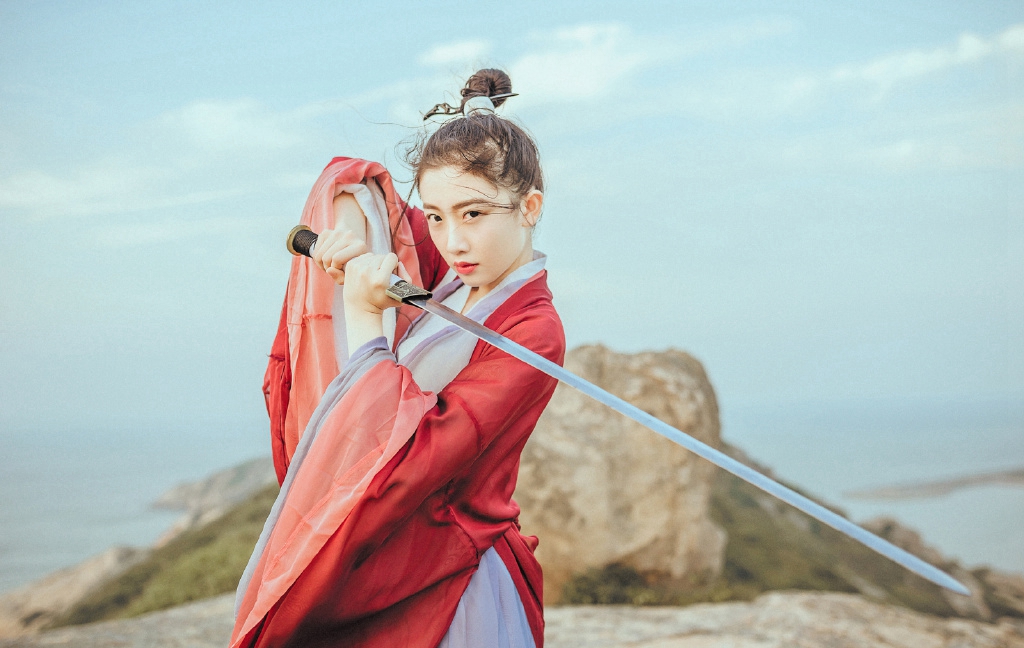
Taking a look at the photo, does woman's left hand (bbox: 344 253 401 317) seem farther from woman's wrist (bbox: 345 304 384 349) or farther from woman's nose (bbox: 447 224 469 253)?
woman's nose (bbox: 447 224 469 253)

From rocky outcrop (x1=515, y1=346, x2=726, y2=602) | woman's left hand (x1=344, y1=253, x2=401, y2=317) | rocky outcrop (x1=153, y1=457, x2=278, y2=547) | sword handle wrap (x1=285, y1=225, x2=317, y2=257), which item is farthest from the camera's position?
rocky outcrop (x1=153, y1=457, x2=278, y2=547)

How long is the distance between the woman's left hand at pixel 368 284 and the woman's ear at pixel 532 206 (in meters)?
0.29

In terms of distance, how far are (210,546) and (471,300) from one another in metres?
3.55

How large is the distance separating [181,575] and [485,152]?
3.70 meters

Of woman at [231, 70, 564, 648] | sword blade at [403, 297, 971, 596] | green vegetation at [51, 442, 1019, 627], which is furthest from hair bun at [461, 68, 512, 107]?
green vegetation at [51, 442, 1019, 627]

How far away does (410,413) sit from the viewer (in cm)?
130

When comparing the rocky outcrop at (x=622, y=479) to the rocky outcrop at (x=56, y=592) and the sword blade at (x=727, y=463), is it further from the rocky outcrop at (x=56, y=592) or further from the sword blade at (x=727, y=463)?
the sword blade at (x=727, y=463)

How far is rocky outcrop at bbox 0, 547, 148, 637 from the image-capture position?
4.45 m

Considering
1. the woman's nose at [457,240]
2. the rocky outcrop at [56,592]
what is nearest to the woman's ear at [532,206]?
the woman's nose at [457,240]

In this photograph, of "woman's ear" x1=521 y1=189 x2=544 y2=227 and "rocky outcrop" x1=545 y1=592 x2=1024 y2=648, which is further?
"rocky outcrop" x1=545 y1=592 x2=1024 y2=648

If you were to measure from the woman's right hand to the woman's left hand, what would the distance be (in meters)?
0.04

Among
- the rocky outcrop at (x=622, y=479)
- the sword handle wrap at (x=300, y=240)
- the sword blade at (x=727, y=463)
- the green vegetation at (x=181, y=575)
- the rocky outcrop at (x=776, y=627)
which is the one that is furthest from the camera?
the green vegetation at (x=181, y=575)

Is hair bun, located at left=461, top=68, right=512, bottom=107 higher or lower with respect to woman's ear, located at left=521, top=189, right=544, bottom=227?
higher

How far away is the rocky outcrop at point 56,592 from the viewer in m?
4.45
